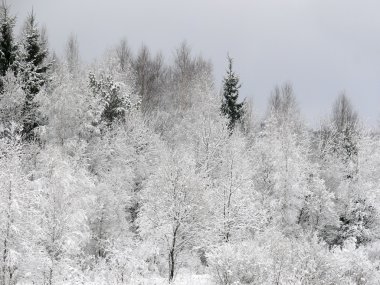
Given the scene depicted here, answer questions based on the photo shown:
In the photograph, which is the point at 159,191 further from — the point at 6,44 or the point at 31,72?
the point at 6,44

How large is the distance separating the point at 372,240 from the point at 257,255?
28.4 metres

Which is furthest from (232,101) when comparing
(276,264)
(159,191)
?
(276,264)

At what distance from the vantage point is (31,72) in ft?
119

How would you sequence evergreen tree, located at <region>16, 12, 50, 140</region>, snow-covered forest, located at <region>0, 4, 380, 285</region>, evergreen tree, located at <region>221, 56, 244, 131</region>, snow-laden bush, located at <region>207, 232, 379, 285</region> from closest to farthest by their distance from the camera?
snow-laden bush, located at <region>207, 232, 379, 285</region>
snow-covered forest, located at <region>0, 4, 380, 285</region>
evergreen tree, located at <region>16, 12, 50, 140</region>
evergreen tree, located at <region>221, 56, 244, 131</region>

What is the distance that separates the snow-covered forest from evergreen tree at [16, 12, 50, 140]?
0.11m

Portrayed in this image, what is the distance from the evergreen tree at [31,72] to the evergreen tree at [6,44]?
2.01 ft

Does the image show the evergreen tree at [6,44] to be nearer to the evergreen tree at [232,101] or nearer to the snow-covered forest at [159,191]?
the snow-covered forest at [159,191]

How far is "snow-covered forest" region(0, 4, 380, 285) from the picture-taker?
2278 cm

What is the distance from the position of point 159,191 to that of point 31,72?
13.1 metres

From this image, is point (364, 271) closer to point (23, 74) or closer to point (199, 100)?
point (23, 74)

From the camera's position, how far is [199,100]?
5666 centimetres

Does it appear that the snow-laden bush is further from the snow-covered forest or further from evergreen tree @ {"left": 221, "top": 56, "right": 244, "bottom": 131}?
evergreen tree @ {"left": 221, "top": 56, "right": 244, "bottom": 131}

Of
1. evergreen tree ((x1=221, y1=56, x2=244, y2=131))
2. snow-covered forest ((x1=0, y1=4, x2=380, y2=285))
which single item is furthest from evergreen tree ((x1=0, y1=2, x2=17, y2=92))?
evergreen tree ((x1=221, y1=56, x2=244, y2=131))

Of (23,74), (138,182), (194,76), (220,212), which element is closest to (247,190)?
(220,212)
